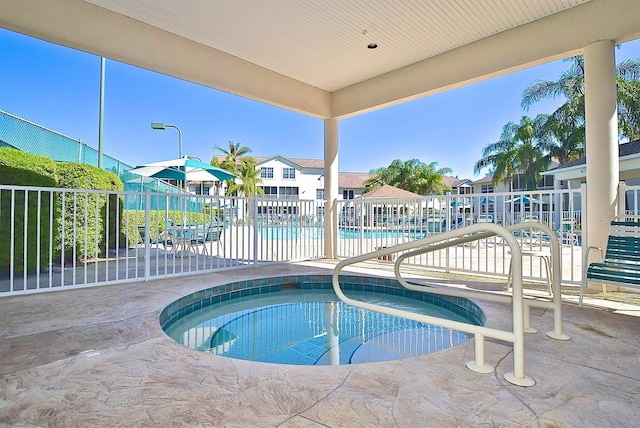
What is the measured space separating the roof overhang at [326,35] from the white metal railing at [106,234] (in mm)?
1864

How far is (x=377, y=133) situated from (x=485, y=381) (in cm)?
3799

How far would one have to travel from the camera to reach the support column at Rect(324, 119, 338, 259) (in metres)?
7.04

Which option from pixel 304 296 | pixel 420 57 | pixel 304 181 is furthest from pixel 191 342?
pixel 304 181

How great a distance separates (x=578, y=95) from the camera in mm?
19219

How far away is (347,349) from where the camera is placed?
2.89 m

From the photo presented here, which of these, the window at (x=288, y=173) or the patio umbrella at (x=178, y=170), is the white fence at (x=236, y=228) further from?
the window at (x=288, y=173)


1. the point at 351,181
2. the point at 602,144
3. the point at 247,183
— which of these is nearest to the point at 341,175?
the point at 351,181

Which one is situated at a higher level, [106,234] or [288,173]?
[288,173]

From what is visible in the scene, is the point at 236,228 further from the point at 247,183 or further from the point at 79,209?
the point at 247,183

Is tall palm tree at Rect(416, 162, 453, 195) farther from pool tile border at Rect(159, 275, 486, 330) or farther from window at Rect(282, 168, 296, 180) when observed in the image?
pool tile border at Rect(159, 275, 486, 330)

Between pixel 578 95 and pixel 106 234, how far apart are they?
23.8 m

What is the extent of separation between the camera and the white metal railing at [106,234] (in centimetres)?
434

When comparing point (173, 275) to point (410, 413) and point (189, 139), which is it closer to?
point (410, 413)

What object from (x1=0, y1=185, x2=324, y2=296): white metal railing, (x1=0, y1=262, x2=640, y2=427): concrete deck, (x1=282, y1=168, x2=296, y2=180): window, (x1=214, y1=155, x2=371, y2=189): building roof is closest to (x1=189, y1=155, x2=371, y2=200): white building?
(x1=282, y1=168, x2=296, y2=180): window
